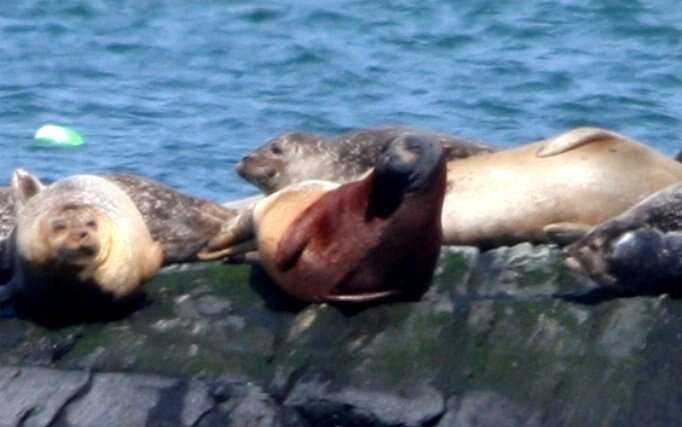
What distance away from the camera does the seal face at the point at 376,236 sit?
335 inches

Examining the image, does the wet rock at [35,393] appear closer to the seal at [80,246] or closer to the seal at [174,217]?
the seal at [80,246]

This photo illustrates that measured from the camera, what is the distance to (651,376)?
8055mm

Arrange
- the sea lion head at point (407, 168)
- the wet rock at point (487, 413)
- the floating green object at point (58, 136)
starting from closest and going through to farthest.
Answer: the wet rock at point (487, 413)
the sea lion head at point (407, 168)
the floating green object at point (58, 136)

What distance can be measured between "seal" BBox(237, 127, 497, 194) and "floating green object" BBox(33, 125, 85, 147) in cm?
698

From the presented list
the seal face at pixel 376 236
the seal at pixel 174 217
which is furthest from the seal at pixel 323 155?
the seal face at pixel 376 236

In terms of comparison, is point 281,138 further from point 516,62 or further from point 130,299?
point 516,62

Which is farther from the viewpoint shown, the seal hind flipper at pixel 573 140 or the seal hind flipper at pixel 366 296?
the seal hind flipper at pixel 573 140

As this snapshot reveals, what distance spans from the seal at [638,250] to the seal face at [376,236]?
2.02 ft

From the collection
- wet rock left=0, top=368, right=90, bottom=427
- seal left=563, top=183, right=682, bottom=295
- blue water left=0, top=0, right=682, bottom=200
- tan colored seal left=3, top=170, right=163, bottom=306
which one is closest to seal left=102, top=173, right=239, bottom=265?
tan colored seal left=3, top=170, right=163, bottom=306

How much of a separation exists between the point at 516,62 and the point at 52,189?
12.6m

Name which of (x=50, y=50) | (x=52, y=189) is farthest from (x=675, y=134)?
(x=52, y=189)

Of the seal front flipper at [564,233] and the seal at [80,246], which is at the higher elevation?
the seal at [80,246]

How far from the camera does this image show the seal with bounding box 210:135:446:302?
8.51 metres

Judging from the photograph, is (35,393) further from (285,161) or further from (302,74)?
(302,74)
